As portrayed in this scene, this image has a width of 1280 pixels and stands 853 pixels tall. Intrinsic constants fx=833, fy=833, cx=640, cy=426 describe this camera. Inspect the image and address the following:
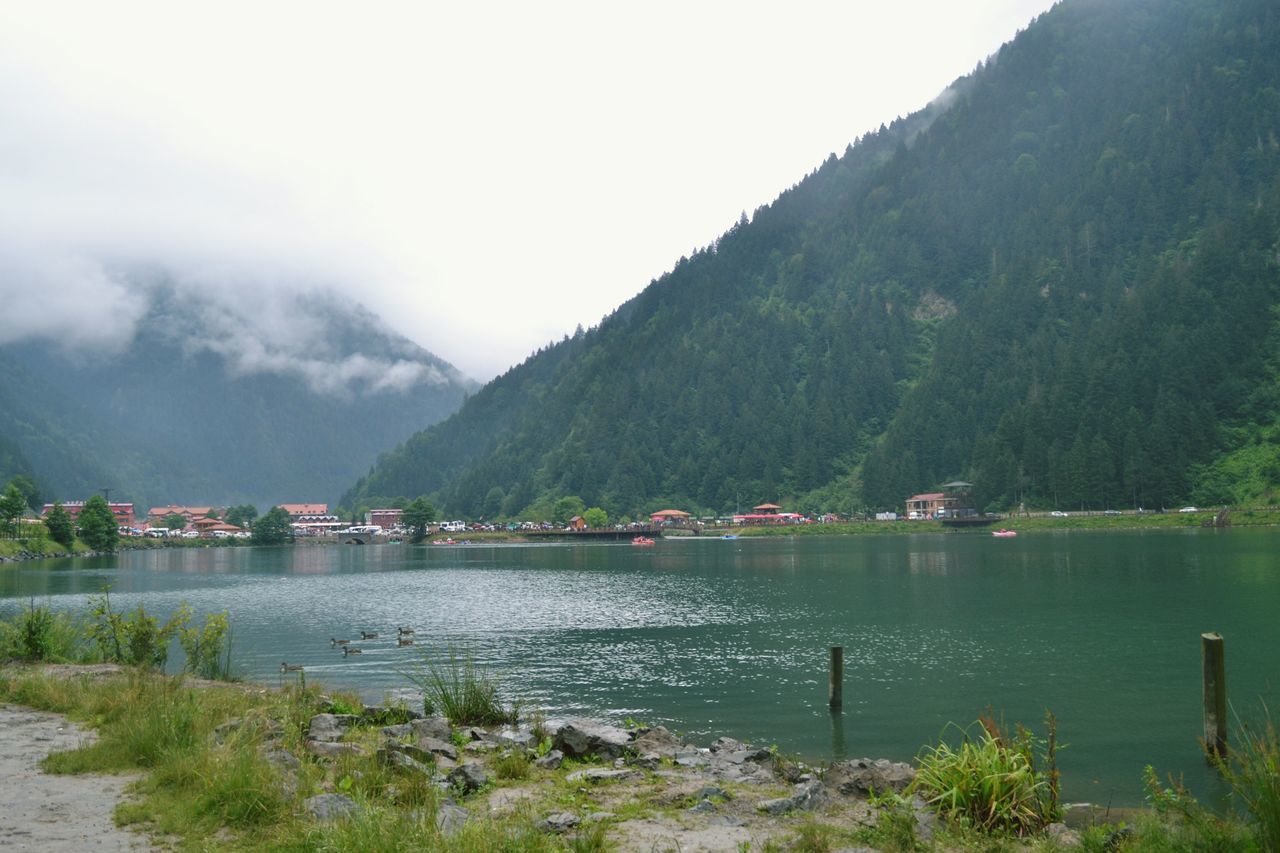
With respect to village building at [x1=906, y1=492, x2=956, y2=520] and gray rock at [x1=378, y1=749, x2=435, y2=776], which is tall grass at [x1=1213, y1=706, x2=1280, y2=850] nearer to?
gray rock at [x1=378, y1=749, x2=435, y2=776]

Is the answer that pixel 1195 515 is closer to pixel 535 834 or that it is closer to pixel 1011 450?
pixel 1011 450

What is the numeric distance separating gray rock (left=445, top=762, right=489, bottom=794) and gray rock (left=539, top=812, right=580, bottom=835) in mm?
2320

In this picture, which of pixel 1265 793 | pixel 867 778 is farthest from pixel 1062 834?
pixel 1265 793

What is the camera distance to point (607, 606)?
56406mm

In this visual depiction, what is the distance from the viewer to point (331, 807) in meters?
10.9

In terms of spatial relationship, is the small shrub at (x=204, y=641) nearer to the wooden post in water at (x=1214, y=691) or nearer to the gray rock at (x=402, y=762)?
the gray rock at (x=402, y=762)

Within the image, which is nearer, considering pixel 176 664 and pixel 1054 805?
pixel 1054 805

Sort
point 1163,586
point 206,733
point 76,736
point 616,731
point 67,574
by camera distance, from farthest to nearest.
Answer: point 67,574
point 1163,586
point 616,731
point 76,736
point 206,733

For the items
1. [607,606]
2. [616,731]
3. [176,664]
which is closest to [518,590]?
[607,606]

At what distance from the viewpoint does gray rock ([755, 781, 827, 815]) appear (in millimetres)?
13555

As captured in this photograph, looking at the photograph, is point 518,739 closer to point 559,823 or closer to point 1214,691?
point 559,823

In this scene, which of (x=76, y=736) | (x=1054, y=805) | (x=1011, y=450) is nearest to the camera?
(x=1054, y=805)

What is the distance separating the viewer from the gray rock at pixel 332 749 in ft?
49.3

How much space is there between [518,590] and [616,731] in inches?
2111
